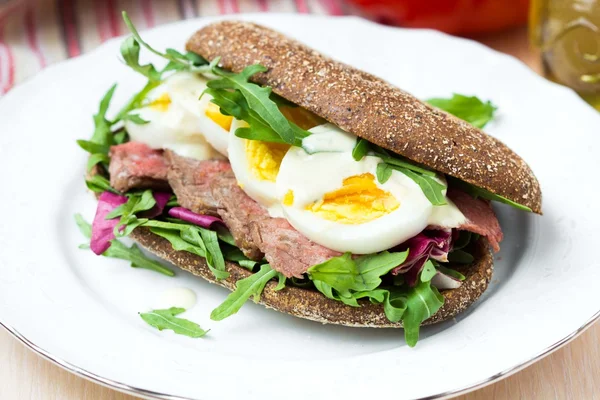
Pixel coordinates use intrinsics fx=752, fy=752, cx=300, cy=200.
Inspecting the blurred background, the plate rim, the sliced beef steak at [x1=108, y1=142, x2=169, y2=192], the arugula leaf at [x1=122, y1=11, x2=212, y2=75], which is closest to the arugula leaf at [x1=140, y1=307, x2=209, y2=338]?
the plate rim

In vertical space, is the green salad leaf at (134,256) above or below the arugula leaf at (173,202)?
below

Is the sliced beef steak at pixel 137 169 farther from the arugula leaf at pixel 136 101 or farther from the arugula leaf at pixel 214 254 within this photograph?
the arugula leaf at pixel 214 254

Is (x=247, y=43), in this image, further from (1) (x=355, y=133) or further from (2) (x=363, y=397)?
(2) (x=363, y=397)

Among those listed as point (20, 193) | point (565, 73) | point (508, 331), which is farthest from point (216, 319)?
point (565, 73)

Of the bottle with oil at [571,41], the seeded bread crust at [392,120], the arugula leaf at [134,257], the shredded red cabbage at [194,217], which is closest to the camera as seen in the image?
the seeded bread crust at [392,120]

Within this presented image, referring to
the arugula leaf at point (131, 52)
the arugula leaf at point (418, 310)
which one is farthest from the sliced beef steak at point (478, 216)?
the arugula leaf at point (131, 52)

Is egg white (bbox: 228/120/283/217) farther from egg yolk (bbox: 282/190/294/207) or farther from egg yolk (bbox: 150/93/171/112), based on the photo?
egg yolk (bbox: 150/93/171/112)
